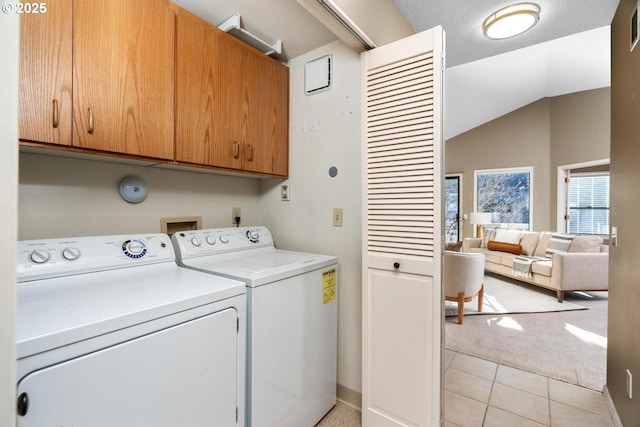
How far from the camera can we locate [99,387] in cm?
84

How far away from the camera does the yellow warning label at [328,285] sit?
1703mm

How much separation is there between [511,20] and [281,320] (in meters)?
2.10

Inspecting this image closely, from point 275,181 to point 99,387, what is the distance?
61.6 inches

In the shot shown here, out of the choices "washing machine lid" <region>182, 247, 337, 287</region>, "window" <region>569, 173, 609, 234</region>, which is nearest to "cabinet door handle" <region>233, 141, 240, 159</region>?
"washing machine lid" <region>182, 247, 337, 287</region>

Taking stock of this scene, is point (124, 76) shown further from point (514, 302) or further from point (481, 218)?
point (481, 218)

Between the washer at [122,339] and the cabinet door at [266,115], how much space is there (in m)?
0.82

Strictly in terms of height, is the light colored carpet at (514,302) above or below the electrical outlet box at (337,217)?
below

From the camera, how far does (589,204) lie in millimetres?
5707

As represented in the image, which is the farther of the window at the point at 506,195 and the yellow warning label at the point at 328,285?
the window at the point at 506,195

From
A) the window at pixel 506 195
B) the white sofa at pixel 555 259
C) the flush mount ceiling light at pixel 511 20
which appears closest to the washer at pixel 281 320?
the flush mount ceiling light at pixel 511 20

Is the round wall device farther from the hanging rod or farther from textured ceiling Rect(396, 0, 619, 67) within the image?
textured ceiling Rect(396, 0, 619, 67)

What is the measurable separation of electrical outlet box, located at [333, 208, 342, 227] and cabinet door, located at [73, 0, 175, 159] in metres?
0.97

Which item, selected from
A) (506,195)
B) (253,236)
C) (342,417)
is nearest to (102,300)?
(253,236)

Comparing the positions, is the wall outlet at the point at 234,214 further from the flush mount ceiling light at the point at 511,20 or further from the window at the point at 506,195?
the window at the point at 506,195
